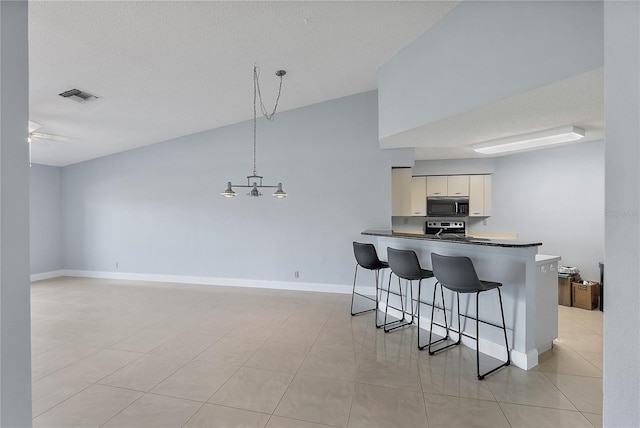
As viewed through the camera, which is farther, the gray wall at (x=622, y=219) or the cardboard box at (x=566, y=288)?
the cardboard box at (x=566, y=288)

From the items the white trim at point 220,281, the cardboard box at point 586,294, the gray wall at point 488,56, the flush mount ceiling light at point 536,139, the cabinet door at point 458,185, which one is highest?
the gray wall at point 488,56

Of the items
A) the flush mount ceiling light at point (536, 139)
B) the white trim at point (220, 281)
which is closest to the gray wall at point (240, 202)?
the white trim at point (220, 281)

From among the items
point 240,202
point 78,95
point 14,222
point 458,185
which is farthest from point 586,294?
point 78,95

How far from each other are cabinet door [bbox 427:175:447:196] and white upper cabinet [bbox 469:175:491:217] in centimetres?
49

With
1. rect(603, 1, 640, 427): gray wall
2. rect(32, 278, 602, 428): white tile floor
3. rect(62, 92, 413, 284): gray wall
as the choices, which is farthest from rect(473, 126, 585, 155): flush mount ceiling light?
rect(603, 1, 640, 427): gray wall

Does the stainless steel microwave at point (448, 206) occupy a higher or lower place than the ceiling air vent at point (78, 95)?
lower

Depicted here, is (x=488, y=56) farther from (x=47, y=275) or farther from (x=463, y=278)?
(x=47, y=275)

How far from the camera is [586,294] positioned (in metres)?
4.05

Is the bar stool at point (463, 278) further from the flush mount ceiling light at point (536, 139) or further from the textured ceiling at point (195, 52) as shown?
the textured ceiling at point (195, 52)

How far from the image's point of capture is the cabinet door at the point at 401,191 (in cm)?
502

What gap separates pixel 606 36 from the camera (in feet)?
2.93

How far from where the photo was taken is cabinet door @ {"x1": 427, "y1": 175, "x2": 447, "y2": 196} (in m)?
5.76

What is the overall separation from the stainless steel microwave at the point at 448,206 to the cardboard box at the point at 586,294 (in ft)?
6.64

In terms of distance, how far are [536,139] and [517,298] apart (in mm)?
1925
